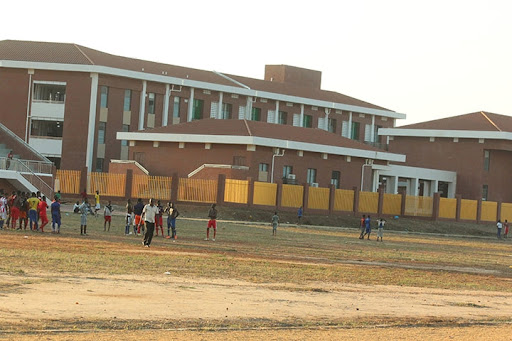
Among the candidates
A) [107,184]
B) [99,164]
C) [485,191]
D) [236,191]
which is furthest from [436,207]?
[99,164]

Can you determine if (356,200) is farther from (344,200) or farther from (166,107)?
(166,107)

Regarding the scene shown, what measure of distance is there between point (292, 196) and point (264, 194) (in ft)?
7.33

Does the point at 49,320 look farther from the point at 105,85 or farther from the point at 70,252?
the point at 105,85

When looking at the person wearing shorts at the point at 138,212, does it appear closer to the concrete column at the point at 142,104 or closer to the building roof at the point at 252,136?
the building roof at the point at 252,136

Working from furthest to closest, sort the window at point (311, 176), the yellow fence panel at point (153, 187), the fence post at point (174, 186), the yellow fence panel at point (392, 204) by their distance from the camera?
the yellow fence panel at point (392, 204), the window at point (311, 176), the yellow fence panel at point (153, 187), the fence post at point (174, 186)

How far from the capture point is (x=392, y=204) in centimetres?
7381

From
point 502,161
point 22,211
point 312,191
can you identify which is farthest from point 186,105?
point 22,211

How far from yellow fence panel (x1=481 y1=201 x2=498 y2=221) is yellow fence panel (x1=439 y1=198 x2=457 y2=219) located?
117 inches

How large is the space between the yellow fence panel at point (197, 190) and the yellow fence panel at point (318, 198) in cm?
630

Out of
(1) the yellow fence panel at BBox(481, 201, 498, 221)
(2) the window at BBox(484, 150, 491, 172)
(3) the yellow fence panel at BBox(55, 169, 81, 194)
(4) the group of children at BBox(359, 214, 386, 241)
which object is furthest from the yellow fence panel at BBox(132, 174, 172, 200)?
(2) the window at BBox(484, 150, 491, 172)

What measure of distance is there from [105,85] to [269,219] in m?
17.8

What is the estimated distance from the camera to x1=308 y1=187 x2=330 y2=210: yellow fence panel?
223ft

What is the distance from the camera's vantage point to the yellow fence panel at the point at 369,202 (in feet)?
233

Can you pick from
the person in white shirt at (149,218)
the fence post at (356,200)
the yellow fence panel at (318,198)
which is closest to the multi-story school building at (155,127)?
the yellow fence panel at (318,198)
